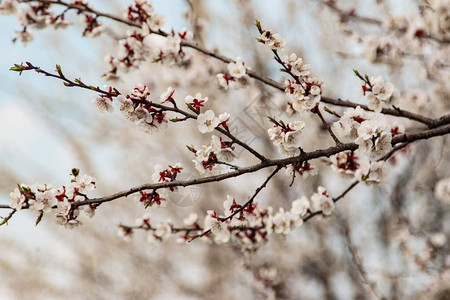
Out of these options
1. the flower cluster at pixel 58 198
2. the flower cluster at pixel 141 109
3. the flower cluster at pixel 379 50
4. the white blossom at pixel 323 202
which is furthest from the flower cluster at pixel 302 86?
the flower cluster at pixel 379 50

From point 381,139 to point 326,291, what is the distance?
532 cm

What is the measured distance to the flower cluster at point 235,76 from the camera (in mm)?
2344

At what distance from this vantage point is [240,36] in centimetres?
668

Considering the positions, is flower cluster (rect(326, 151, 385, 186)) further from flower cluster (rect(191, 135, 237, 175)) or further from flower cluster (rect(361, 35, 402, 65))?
flower cluster (rect(361, 35, 402, 65))

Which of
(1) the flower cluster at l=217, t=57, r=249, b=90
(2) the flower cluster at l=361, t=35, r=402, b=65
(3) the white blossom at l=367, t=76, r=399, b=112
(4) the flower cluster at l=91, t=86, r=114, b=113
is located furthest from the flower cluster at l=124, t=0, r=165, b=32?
(2) the flower cluster at l=361, t=35, r=402, b=65

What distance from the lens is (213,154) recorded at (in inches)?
64.7

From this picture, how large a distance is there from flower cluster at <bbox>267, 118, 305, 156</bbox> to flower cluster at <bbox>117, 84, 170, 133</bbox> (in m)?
0.49

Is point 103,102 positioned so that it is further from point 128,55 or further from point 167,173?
point 128,55

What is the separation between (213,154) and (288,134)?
342 mm

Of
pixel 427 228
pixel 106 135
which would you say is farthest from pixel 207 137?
pixel 427 228

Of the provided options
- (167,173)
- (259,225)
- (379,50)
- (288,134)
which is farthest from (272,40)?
(379,50)

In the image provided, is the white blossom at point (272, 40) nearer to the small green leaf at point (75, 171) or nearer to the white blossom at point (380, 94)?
the white blossom at point (380, 94)

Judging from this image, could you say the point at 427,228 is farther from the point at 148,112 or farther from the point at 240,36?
the point at 148,112

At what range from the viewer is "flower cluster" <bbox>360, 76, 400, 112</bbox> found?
1.82 m
